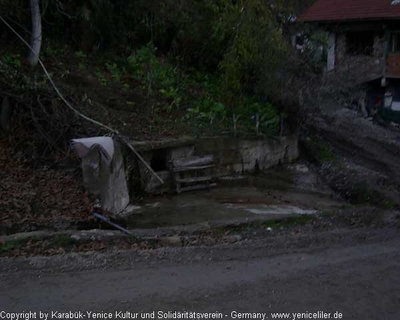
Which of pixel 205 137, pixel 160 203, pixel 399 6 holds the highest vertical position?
pixel 399 6

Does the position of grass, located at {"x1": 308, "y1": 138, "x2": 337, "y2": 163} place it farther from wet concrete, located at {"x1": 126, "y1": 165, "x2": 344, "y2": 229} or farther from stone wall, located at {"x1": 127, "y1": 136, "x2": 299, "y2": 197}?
wet concrete, located at {"x1": 126, "y1": 165, "x2": 344, "y2": 229}

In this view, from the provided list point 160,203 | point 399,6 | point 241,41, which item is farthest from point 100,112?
point 399,6

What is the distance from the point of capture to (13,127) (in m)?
13.1

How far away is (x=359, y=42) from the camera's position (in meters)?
27.8

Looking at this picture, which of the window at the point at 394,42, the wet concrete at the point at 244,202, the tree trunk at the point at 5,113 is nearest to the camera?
the wet concrete at the point at 244,202

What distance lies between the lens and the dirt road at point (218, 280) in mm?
5352

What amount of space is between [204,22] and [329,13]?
8.95 metres

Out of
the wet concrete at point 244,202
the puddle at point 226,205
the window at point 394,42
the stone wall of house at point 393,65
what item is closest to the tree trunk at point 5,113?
the wet concrete at point 244,202

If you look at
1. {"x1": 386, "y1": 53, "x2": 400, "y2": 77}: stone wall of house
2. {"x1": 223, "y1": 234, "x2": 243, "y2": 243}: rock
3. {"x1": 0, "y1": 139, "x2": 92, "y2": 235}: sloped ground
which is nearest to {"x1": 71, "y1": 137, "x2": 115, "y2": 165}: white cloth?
{"x1": 0, "y1": 139, "x2": 92, "y2": 235}: sloped ground

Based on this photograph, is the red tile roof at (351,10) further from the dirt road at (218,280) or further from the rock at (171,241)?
the rock at (171,241)

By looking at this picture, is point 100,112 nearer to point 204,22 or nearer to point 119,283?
point 204,22

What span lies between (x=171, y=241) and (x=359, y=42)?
2282 cm

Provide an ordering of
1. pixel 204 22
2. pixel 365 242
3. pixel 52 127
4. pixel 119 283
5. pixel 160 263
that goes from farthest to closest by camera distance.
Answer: pixel 204 22
pixel 52 127
pixel 365 242
pixel 160 263
pixel 119 283

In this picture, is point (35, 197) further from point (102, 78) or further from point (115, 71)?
point (115, 71)
